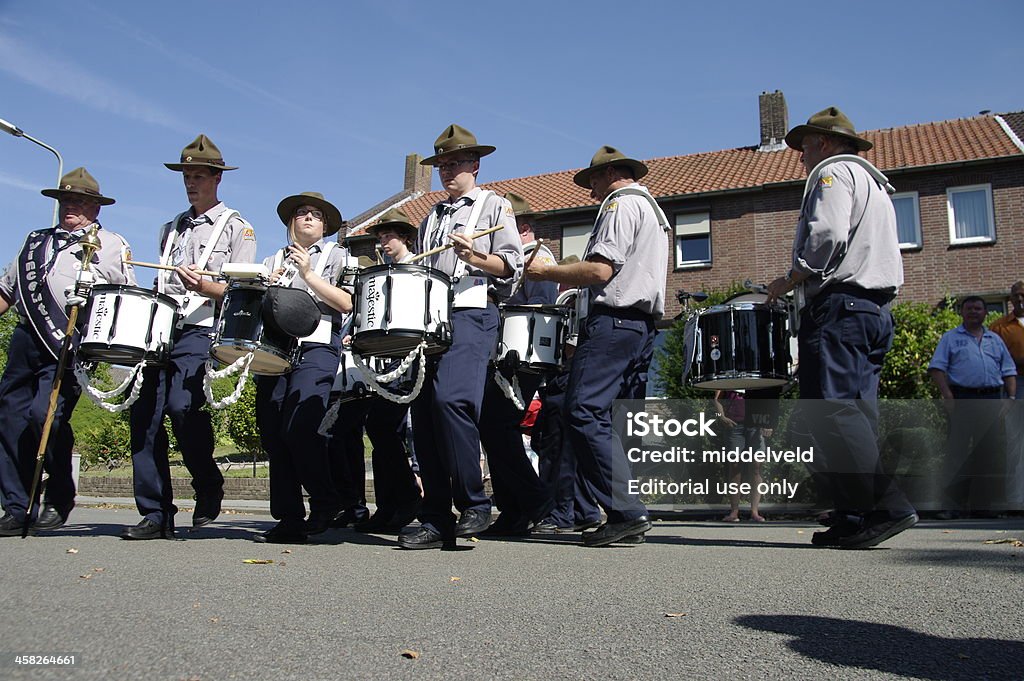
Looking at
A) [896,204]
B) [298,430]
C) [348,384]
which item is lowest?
[298,430]

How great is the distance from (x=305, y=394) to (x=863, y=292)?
10.7ft

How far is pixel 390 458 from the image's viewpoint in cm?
720

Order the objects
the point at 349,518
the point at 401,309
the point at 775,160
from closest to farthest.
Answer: the point at 401,309 → the point at 349,518 → the point at 775,160

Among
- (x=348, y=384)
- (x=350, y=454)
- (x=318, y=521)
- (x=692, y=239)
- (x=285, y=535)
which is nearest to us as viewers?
(x=285, y=535)

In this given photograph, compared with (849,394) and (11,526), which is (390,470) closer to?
(11,526)

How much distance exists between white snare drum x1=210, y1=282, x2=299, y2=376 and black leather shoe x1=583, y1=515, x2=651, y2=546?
2.08 m

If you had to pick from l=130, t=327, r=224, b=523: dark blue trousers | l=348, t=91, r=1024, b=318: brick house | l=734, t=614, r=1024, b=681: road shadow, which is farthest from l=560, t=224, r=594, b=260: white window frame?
l=734, t=614, r=1024, b=681: road shadow

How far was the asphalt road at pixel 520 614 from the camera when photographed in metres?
2.35

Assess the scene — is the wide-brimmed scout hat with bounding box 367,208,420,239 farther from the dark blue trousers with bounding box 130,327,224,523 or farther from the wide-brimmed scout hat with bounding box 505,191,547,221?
the dark blue trousers with bounding box 130,327,224,523

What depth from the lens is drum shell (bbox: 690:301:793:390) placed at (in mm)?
5605

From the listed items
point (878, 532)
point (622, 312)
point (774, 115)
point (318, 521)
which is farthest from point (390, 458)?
point (774, 115)

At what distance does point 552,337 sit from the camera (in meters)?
6.08

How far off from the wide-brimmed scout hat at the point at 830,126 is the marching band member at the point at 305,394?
288cm

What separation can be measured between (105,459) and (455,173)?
58.3ft
